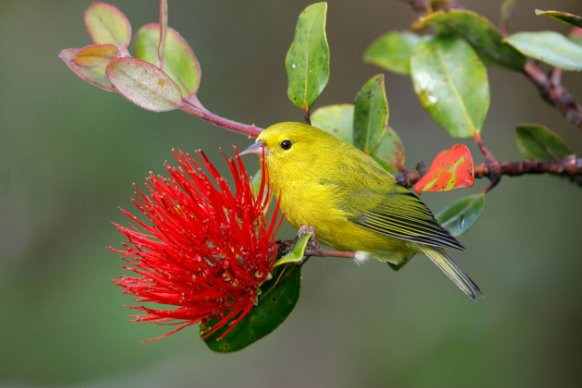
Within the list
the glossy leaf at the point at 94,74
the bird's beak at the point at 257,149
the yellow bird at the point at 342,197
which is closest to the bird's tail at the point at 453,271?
the yellow bird at the point at 342,197

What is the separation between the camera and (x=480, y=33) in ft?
8.03

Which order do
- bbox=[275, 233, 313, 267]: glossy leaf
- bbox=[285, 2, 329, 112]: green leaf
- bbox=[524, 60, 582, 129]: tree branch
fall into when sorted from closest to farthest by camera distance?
bbox=[275, 233, 313, 267]: glossy leaf < bbox=[285, 2, 329, 112]: green leaf < bbox=[524, 60, 582, 129]: tree branch

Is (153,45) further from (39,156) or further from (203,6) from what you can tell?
(203,6)

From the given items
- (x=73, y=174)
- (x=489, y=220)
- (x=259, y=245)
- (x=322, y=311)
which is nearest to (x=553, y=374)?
(x=489, y=220)

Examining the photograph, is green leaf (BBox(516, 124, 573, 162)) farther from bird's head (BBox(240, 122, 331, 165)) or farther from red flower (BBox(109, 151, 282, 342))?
red flower (BBox(109, 151, 282, 342))

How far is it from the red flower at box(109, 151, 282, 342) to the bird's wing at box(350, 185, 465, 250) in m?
0.76

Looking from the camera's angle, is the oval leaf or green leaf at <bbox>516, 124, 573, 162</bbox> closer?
the oval leaf

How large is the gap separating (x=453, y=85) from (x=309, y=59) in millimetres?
782

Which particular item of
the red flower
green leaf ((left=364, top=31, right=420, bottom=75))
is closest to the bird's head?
the red flower

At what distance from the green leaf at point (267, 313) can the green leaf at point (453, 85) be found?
1113mm

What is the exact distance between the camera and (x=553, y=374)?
4305mm

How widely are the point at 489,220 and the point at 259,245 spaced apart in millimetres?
3493

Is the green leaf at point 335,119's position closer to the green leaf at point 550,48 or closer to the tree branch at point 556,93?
the green leaf at point 550,48

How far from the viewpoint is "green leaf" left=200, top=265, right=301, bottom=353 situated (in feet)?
6.59
